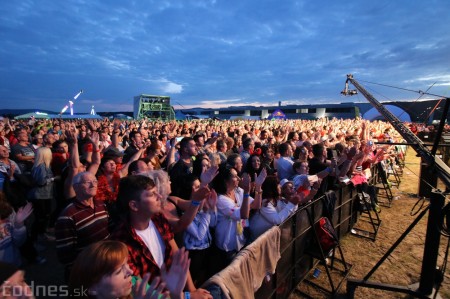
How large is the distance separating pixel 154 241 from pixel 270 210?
5.50ft

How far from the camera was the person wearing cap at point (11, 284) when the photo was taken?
112cm

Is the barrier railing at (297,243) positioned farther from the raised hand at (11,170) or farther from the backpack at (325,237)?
the raised hand at (11,170)

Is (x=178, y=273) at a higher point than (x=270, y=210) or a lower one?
higher

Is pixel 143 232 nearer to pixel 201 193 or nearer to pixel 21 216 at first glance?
pixel 201 193

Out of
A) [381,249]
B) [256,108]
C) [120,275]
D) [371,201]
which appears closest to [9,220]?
[120,275]

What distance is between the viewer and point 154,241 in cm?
203

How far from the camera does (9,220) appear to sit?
258 centimetres

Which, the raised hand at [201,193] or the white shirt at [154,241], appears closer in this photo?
the white shirt at [154,241]

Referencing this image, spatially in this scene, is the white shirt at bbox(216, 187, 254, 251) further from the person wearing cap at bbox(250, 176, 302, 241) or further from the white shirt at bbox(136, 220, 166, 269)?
the white shirt at bbox(136, 220, 166, 269)

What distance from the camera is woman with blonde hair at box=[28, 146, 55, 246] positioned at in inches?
176

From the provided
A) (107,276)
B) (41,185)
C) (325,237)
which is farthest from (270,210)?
(41,185)

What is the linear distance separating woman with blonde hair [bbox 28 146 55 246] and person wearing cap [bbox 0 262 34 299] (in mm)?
3948

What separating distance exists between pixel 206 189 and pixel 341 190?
11.9 ft

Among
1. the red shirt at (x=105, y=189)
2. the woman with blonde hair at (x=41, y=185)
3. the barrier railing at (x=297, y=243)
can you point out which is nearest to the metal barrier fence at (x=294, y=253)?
the barrier railing at (x=297, y=243)
